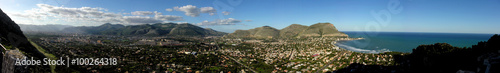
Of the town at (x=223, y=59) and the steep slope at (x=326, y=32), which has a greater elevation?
the steep slope at (x=326, y=32)

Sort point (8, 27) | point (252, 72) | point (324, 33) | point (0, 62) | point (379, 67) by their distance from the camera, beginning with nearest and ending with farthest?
point (0, 62)
point (8, 27)
point (379, 67)
point (252, 72)
point (324, 33)

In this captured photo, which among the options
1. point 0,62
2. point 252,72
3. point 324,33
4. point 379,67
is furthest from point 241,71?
point 324,33

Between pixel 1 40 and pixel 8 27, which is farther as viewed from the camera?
pixel 8 27

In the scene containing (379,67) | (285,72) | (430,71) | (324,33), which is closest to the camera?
(430,71)

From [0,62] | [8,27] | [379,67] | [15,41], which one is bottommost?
[379,67]

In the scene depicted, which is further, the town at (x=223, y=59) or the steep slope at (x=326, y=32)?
the steep slope at (x=326, y=32)

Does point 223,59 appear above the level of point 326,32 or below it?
below

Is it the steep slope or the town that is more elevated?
the steep slope

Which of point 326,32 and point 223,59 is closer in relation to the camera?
point 223,59

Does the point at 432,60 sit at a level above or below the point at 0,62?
below

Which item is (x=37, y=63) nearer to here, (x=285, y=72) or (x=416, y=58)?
(x=285, y=72)

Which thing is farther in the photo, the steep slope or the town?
the steep slope
